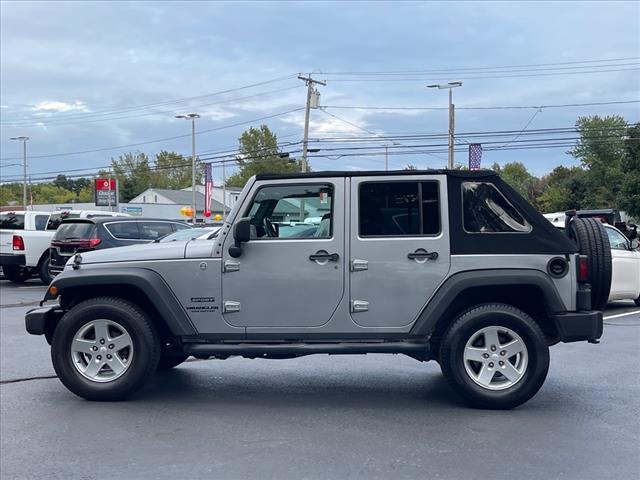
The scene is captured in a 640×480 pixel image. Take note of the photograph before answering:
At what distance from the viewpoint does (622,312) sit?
1291 centimetres

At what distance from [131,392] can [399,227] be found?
2.75 m

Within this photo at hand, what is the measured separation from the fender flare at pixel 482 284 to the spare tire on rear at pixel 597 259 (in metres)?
0.46

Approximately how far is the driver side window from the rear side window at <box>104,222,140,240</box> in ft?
33.8

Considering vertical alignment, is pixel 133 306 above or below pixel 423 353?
above

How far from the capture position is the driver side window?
6199 millimetres

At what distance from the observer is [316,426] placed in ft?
18.5

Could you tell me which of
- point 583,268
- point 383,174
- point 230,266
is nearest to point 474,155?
point 583,268

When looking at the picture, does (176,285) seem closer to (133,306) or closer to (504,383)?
(133,306)

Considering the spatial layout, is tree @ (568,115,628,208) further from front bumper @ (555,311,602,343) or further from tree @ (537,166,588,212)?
front bumper @ (555,311,602,343)

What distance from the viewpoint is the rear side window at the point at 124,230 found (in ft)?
51.9

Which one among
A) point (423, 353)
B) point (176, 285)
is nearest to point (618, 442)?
point (423, 353)

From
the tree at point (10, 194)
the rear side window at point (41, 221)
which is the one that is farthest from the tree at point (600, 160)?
the tree at point (10, 194)

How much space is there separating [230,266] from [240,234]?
0.32m

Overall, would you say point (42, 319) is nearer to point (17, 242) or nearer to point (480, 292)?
point (480, 292)
